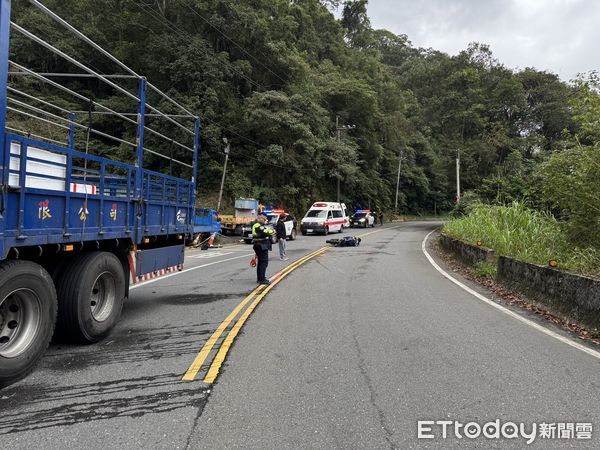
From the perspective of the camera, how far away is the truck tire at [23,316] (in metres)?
4.36

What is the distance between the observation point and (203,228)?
418 inches

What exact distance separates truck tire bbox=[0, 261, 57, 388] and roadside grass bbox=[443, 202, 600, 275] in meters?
7.81

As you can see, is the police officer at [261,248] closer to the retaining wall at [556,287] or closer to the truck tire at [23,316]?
the retaining wall at [556,287]

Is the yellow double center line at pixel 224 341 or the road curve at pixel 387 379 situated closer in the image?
the road curve at pixel 387 379

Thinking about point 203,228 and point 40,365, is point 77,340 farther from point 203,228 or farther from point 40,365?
point 203,228

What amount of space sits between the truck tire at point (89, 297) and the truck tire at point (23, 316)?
0.48m

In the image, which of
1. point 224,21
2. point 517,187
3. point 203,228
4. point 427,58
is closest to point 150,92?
point 224,21

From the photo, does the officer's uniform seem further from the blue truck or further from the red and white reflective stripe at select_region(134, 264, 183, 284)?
the blue truck

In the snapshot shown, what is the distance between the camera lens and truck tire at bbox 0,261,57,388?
14.3ft

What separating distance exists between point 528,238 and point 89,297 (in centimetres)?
1039

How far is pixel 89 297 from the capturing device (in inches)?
224

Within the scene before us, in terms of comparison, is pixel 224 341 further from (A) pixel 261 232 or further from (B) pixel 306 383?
(A) pixel 261 232

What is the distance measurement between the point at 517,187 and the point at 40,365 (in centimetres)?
3945

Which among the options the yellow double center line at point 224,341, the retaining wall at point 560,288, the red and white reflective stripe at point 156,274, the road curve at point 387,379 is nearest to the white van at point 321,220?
the yellow double center line at point 224,341
